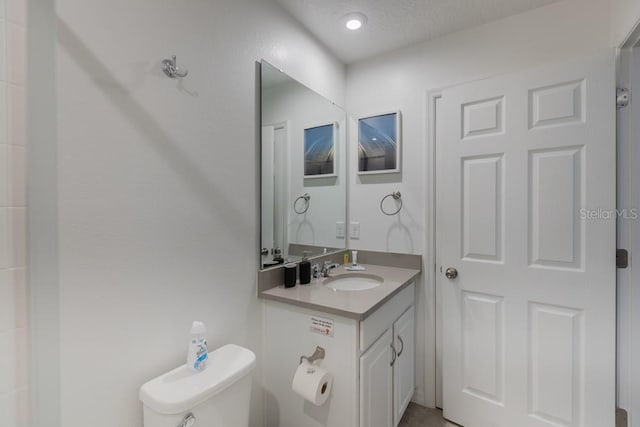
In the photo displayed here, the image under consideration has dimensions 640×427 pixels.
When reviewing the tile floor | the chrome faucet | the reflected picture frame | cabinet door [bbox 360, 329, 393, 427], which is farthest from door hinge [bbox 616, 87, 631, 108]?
the tile floor

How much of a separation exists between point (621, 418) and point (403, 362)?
1052mm

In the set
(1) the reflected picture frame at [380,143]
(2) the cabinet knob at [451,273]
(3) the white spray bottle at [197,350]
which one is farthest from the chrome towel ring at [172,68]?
(2) the cabinet knob at [451,273]

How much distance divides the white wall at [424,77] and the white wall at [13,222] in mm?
1793

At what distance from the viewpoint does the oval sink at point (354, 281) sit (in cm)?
185

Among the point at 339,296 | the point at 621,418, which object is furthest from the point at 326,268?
the point at 621,418

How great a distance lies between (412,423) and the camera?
1788 millimetres

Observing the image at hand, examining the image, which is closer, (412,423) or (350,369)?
(350,369)

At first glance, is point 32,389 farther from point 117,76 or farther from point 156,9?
point 156,9

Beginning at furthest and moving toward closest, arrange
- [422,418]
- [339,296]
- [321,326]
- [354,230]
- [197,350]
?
[354,230]
[422,418]
[339,296]
[321,326]
[197,350]

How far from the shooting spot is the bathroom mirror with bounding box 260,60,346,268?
5.12ft

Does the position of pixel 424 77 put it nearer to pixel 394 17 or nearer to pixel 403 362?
pixel 394 17

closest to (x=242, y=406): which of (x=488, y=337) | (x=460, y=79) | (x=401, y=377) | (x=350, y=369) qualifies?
(x=350, y=369)

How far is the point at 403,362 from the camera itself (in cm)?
174

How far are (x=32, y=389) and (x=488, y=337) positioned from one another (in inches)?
77.9
